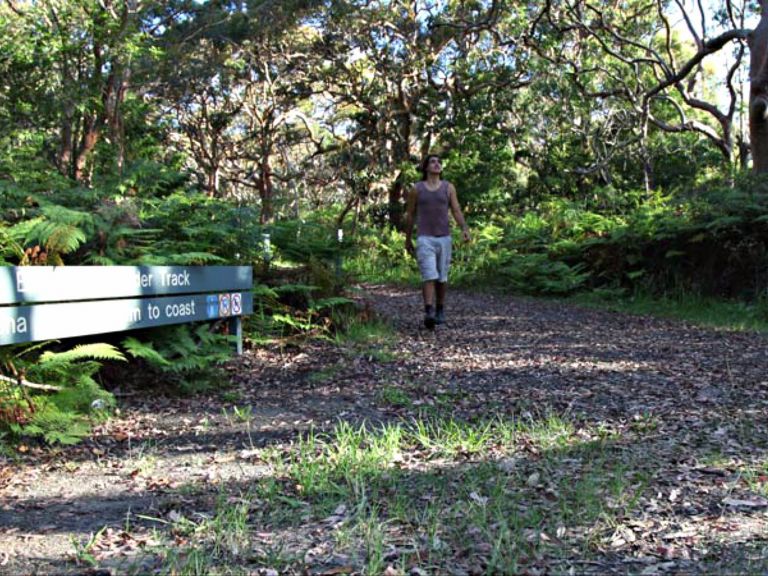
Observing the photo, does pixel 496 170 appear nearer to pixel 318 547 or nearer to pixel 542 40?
pixel 542 40

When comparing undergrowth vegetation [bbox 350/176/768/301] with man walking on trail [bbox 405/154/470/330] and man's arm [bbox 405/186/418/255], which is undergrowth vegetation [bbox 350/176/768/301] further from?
man's arm [bbox 405/186/418/255]

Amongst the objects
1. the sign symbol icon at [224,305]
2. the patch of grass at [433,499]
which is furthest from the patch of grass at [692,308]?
the sign symbol icon at [224,305]

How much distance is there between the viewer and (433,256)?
26.6ft

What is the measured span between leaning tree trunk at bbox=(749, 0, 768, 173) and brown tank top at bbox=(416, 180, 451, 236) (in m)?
7.32

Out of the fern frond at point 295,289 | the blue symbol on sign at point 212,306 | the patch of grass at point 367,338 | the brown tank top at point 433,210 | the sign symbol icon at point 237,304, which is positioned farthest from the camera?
the brown tank top at point 433,210

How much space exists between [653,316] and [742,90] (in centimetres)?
2099

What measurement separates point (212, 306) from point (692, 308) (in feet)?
23.1

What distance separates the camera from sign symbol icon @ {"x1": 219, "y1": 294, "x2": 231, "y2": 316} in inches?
238

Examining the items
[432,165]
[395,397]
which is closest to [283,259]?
[432,165]

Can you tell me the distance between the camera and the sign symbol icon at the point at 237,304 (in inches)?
245

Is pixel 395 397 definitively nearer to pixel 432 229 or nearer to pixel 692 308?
pixel 432 229

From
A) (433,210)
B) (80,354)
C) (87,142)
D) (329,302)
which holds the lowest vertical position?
(80,354)

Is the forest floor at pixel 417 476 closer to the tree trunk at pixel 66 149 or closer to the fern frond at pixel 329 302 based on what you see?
the fern frond at pixel 329 302

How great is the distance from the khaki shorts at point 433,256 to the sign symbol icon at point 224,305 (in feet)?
8.66
